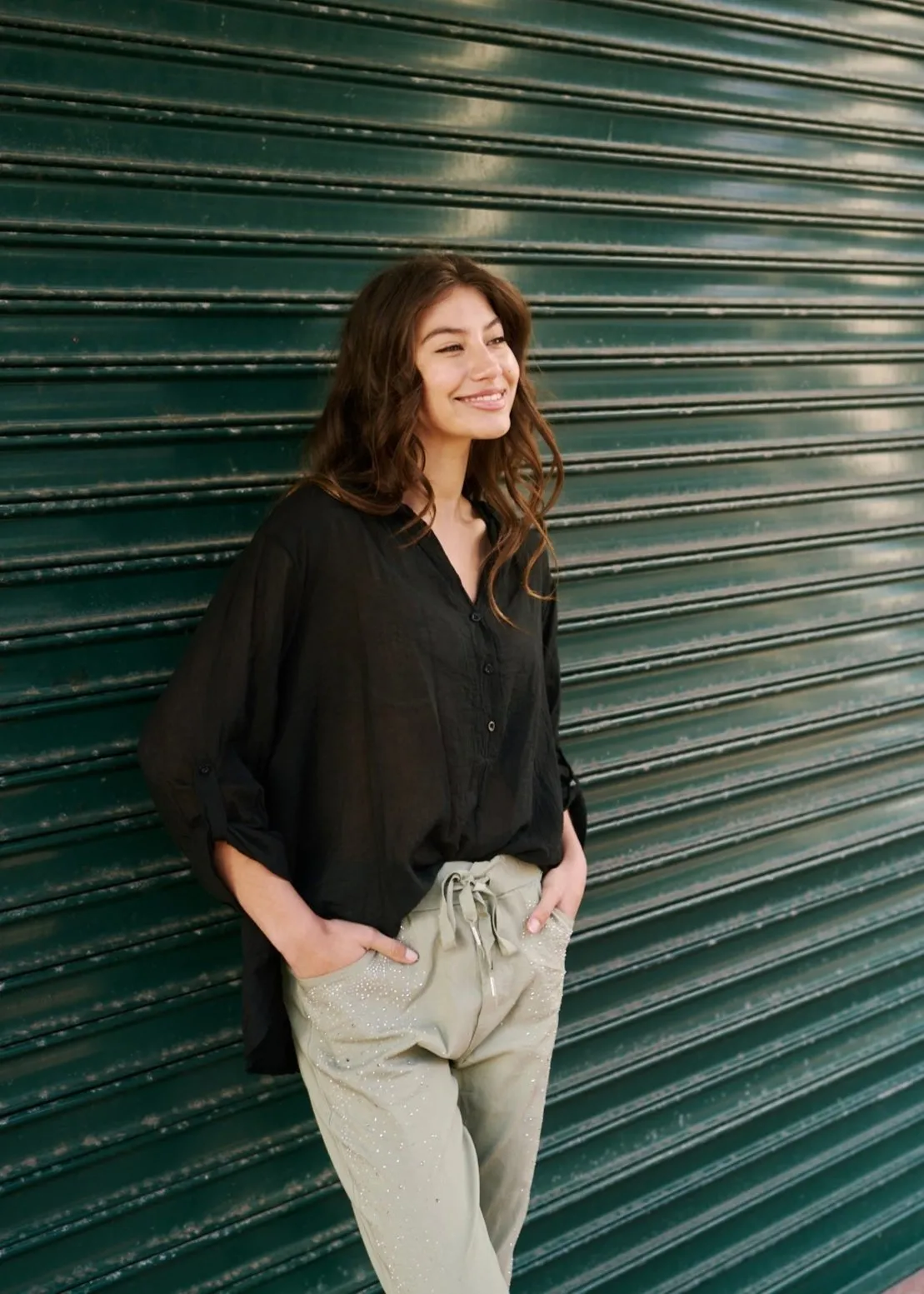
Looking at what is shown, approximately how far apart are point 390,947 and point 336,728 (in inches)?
14.1

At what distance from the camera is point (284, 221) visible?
2.71 metres

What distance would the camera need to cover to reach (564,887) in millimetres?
2654

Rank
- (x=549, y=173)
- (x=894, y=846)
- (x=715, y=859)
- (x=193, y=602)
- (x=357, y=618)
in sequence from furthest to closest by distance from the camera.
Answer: (x=894, y=846)
(x=715, y=859)
(x=549, y=173)
(x=193, y=602)
(x=357, y=618)

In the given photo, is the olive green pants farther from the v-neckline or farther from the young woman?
the v-neckline

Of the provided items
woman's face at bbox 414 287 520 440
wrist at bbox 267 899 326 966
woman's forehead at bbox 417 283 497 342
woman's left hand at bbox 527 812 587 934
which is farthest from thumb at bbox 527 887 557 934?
woman's forehead at bbox 417 283 497 342

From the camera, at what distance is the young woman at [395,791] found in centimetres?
231

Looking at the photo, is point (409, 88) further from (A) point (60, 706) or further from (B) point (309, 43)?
(A) point (60, 706)

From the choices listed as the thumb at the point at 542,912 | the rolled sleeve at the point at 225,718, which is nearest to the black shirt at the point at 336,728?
the rolled sleeve at the point at 225,718

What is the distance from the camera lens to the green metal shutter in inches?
99.3

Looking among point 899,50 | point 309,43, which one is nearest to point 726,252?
point 899,50

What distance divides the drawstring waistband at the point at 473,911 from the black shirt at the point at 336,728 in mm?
43

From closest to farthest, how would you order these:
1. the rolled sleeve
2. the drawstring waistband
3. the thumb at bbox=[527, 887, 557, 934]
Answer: the rolled sleeve < the drawstring waistband < the thumb at bbox=[527, 887, 557, 934]

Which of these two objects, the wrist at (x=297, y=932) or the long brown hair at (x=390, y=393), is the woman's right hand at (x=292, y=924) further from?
the long brown hair at (x=390, y=393)

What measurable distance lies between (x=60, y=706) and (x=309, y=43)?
1.27 metres
